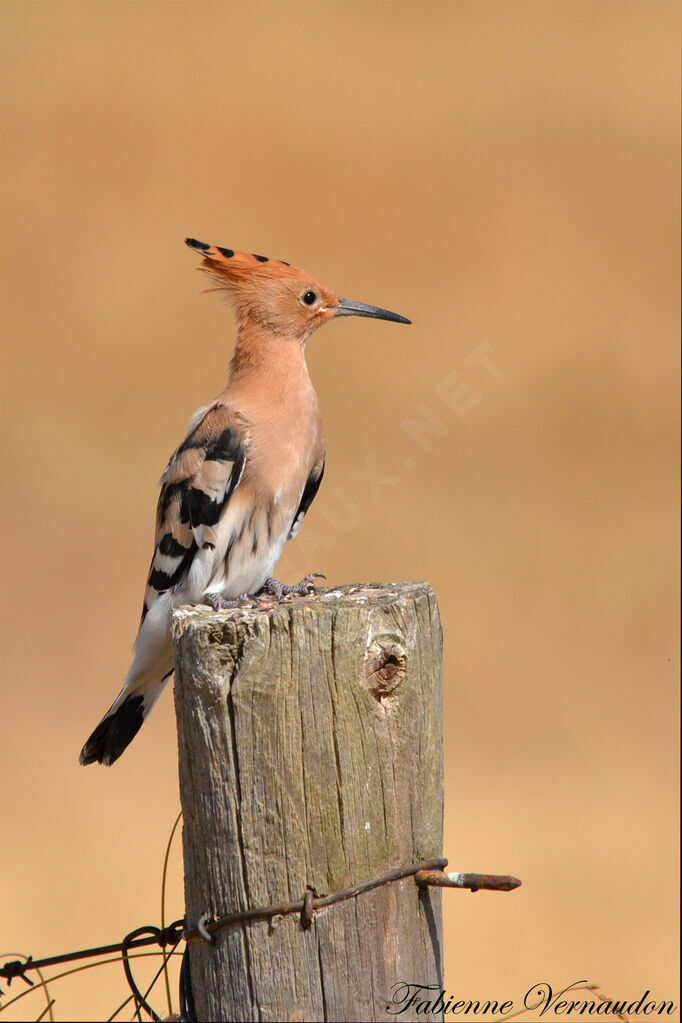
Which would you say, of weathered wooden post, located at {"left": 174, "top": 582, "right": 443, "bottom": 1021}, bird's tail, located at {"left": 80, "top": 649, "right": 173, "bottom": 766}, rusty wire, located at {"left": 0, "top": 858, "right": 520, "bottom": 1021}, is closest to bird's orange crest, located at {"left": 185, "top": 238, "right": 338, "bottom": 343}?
bird's tail, located at {"left": 80, "top": 649, "right": 173, "bottom": 766}

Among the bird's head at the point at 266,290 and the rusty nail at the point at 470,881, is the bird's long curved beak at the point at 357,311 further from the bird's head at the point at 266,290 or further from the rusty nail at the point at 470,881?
the rusty nail at the point at 470,881

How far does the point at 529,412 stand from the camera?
8.09 m

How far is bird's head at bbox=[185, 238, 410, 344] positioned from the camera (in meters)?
3.76

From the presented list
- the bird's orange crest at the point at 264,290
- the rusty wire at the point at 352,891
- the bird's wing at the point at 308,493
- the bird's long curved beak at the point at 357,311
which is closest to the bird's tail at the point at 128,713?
the bird's wing at the point at 308,493

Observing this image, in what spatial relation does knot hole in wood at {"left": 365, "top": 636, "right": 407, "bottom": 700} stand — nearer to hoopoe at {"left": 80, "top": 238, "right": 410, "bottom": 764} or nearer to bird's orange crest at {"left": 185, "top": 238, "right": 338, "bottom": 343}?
hoopoe at {"left": 80, "top": 238, "right": 410, "bottom": 764}

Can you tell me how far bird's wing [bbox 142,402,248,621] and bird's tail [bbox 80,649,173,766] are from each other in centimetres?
23

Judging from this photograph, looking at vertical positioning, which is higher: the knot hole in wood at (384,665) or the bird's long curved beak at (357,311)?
the bird's long curved beak at (357,311)

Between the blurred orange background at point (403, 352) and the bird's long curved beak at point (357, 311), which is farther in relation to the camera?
the blurred orange background at point (403, 352)

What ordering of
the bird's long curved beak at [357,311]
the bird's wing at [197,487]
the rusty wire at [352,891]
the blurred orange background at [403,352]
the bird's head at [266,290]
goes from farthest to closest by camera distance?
the blurred orange background at [403,352] < the bird's long curved beak at [357,311] < the bird's head at [266,290] < the bird's wing at [197,487] < the rusty wire at [352,891]

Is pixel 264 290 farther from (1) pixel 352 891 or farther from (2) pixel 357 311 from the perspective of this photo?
(1) pixel 352 891

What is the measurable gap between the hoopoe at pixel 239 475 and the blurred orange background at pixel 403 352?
2478mm

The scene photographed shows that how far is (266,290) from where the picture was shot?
3770 mm

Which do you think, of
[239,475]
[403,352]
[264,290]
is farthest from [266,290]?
[403,352]

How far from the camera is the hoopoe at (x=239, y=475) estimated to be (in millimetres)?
3537
